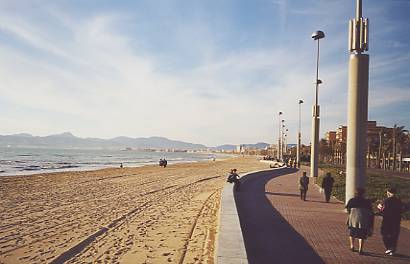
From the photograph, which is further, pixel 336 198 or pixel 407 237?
pixel 336 198

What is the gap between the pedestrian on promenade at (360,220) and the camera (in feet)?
23.3

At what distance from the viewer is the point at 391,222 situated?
23.5ft

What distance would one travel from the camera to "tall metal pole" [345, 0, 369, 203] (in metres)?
11.0

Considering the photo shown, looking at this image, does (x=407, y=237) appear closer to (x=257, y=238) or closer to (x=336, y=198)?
(x=257, y=238)

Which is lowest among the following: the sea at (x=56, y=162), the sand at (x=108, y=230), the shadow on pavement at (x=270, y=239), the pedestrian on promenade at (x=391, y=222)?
the sea at (x=56, y=162)

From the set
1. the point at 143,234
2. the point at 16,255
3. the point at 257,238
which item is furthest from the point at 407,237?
the point at 16,255

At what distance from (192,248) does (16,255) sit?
3840mm

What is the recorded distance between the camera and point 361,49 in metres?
11.1

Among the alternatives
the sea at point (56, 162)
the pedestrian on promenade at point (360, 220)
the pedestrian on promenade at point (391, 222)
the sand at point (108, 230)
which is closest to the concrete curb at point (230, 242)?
the sand at point (108, 230)

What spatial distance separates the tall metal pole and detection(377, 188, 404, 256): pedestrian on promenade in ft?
12.4

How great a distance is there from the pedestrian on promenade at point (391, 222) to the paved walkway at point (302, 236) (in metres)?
0.24

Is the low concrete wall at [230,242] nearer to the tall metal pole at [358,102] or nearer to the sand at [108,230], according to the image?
the sand at [108,230]

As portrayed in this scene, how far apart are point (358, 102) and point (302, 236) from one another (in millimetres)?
4819

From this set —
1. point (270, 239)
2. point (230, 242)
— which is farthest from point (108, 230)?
point (230, 242)
